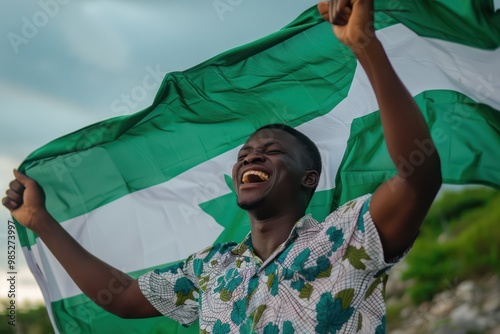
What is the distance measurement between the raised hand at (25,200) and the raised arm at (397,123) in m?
2.10

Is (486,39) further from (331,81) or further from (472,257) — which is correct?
(472,257)

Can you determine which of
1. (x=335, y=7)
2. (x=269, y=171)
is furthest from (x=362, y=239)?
(x=335, y=7)

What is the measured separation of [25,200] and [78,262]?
1.80 ft

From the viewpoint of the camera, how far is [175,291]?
356 cm

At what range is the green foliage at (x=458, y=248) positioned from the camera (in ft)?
55.3

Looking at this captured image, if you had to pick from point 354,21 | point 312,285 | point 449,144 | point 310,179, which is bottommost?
point 449,144

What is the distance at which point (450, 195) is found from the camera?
2002 centimetres

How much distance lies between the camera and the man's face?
327 centimetres

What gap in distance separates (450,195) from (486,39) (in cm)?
1698

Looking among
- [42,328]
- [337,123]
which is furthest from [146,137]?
[42,328]

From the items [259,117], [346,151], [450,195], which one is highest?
[259,117]

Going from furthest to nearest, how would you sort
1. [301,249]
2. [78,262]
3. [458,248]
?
[458,248] < [78,262] < [301,249]

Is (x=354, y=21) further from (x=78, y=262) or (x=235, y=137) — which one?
(x=78, y=262)

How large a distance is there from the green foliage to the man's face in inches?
536
